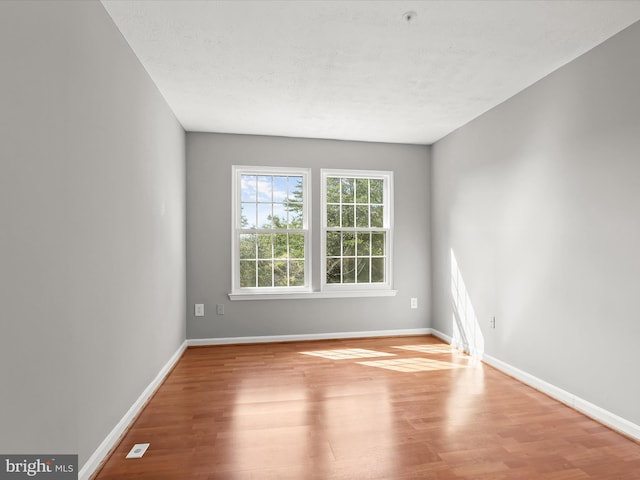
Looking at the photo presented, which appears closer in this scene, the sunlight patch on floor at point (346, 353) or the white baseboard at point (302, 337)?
the sunlight patch on floor at point (346, 353)

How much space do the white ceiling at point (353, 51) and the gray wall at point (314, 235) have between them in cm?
68

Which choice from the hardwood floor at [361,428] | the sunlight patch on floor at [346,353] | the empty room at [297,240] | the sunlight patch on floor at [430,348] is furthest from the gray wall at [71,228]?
the sunlight patch on floor at [430,348]

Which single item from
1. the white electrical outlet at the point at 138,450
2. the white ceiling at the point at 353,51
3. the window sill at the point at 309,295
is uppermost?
the white ceiling at the point at 353,51

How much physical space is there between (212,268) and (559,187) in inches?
144

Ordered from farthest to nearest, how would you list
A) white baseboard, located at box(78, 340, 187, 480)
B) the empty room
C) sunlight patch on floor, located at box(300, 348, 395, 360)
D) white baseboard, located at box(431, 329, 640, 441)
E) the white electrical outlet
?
sunlight patch on floor, located at box(300, 348, 395, 360)
white baseboard, located at box(431, 329, 640, 441)
the white electrical outlet
white baseboard, located at box(78, 340, 187, 480)
the empty room

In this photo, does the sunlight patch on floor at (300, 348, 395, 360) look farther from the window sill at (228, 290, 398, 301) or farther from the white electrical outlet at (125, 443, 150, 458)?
the white electrical outlet at (125, 443, 150, 458)

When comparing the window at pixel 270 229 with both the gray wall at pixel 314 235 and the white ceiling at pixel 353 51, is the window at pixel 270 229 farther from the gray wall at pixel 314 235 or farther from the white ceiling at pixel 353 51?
the white ceiling at pixel 353 51

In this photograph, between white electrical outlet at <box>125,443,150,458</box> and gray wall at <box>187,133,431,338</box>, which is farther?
gray wall at <box>187,133,431,338</box>

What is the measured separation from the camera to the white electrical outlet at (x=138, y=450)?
2.05m

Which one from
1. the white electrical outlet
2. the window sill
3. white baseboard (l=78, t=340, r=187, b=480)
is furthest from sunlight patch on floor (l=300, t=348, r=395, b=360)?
the white electrical outlet

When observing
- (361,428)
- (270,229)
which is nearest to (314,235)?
(270,229)

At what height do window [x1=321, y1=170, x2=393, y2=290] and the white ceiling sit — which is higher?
the white ceiling

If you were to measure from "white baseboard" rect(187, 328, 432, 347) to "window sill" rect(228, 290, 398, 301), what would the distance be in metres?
0.48

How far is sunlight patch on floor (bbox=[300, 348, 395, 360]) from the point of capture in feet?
12.8
